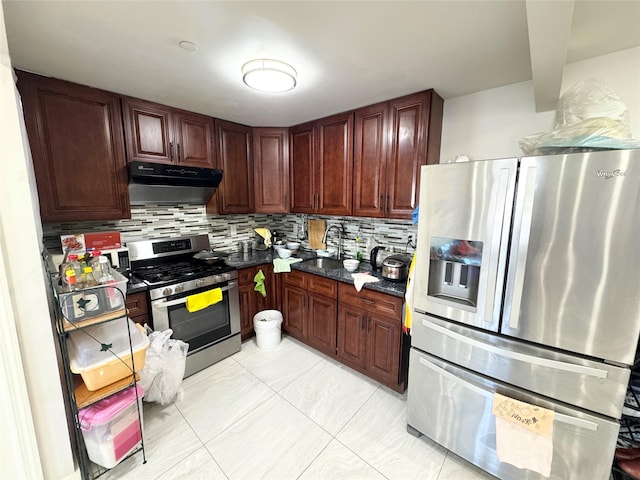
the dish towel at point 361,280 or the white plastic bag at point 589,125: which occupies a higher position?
the white plastic bag at point 589,125

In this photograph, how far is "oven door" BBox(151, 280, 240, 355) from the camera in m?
2.02

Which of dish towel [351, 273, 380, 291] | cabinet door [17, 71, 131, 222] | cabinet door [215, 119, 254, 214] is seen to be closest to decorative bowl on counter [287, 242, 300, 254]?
cabinet door [215, 119, 254, 214]

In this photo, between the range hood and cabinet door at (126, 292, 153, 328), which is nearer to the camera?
cabinet door at (126, 292, 153, 328)

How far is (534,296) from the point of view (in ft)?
3.93

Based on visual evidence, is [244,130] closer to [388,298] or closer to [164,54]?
[164,54]

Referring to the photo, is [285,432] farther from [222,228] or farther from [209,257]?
[222,228]

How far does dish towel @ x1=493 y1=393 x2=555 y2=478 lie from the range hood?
261 centimetres

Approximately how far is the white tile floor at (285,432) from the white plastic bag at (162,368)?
0.47 ft

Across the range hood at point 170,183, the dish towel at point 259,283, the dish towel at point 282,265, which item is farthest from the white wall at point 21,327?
the dish towel at point 282,265

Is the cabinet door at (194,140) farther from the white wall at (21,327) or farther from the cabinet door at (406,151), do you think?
the cabinet door at (406,151)

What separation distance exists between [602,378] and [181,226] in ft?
10.3

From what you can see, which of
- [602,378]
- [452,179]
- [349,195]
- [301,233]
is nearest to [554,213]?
[452,179]

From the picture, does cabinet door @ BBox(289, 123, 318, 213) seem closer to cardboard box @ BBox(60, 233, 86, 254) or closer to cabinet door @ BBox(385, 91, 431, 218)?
cabinet door @ BBox(385, 91, 431, 218)

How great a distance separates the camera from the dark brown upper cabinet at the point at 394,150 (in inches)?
77.1
